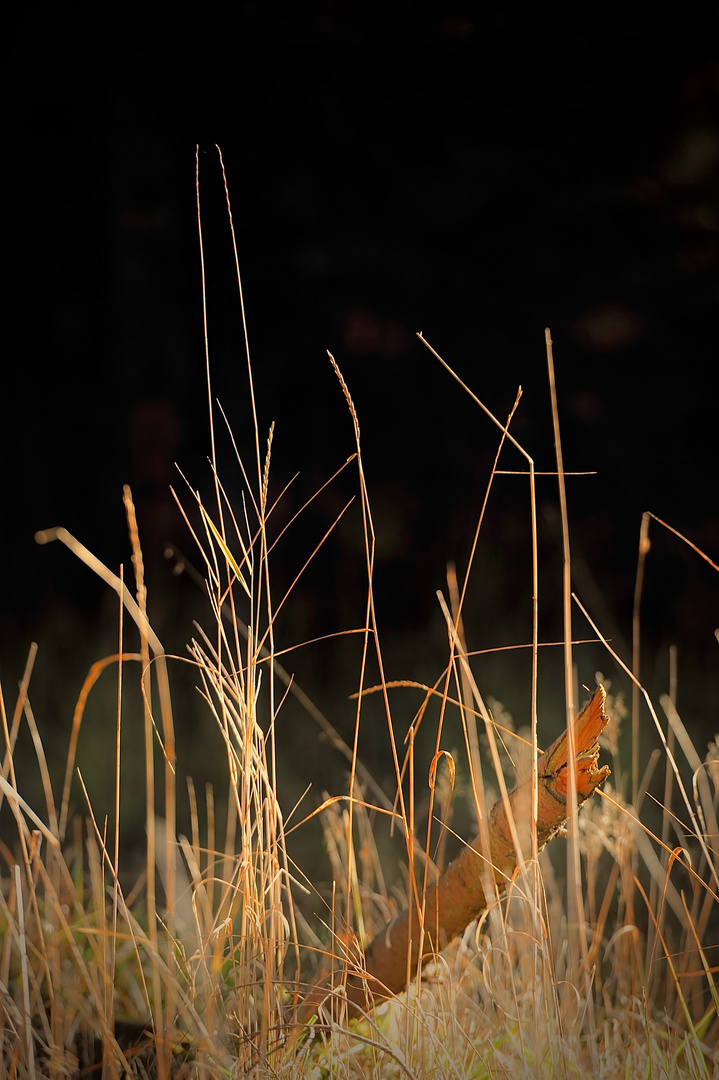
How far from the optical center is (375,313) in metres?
1.66

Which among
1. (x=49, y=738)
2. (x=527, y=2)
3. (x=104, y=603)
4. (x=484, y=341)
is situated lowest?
(x=49, y=738)

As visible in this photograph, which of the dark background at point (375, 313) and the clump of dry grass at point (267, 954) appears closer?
the clump of dry grass at point (267, 954)

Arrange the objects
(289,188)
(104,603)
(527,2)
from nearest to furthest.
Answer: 1. (527,2)
2. (289,188)
3. (104,603)

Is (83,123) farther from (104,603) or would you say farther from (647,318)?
(647,318)

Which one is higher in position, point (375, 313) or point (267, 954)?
point (375, 313)

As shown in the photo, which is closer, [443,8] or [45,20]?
[443,8]

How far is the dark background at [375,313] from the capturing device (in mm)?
1551

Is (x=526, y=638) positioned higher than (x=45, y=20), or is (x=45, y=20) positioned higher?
(x=45, y=20)

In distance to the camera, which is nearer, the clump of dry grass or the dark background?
the clump of dry grass

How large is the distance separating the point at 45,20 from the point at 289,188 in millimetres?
587

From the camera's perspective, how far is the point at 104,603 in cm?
176

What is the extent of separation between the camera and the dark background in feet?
5.09

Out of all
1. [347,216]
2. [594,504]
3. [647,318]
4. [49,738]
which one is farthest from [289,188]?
[49,738]

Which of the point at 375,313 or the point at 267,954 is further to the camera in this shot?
the point at 375,313
